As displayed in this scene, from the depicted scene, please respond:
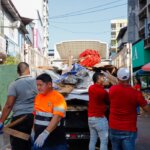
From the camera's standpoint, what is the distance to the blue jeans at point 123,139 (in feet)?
19.7

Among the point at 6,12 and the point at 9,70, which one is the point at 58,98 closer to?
the point at 9,70

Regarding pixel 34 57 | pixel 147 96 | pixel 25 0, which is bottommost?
pixel 147 96

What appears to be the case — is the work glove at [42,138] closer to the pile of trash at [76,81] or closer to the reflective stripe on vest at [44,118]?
the reflective stripe on vest at [44,118]

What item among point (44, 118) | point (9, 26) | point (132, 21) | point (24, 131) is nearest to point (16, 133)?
point (24, 131)

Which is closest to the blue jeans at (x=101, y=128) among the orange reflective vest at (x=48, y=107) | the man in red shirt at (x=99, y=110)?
the man in red shirt at (x=99, y=110)

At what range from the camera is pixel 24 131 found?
265 inches

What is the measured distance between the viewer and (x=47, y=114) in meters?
5.33

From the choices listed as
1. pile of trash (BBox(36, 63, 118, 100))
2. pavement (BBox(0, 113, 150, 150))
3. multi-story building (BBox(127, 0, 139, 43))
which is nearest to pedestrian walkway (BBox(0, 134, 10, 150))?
pavement (BBox(0, 113, 150, 150))

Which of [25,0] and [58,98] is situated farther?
[25,0]

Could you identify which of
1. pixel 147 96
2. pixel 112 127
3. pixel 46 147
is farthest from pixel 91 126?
pixel 147 96

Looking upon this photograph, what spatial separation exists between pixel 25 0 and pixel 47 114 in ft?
174

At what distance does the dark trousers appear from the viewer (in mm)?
6664

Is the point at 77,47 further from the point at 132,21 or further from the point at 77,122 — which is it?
the point at 132,21

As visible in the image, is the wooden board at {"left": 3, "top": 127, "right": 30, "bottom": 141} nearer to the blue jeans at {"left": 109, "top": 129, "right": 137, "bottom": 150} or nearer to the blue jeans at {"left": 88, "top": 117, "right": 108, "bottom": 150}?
the blue jeans at {"left": 109, "top": 129, "right": 137, "bottom": 150}
